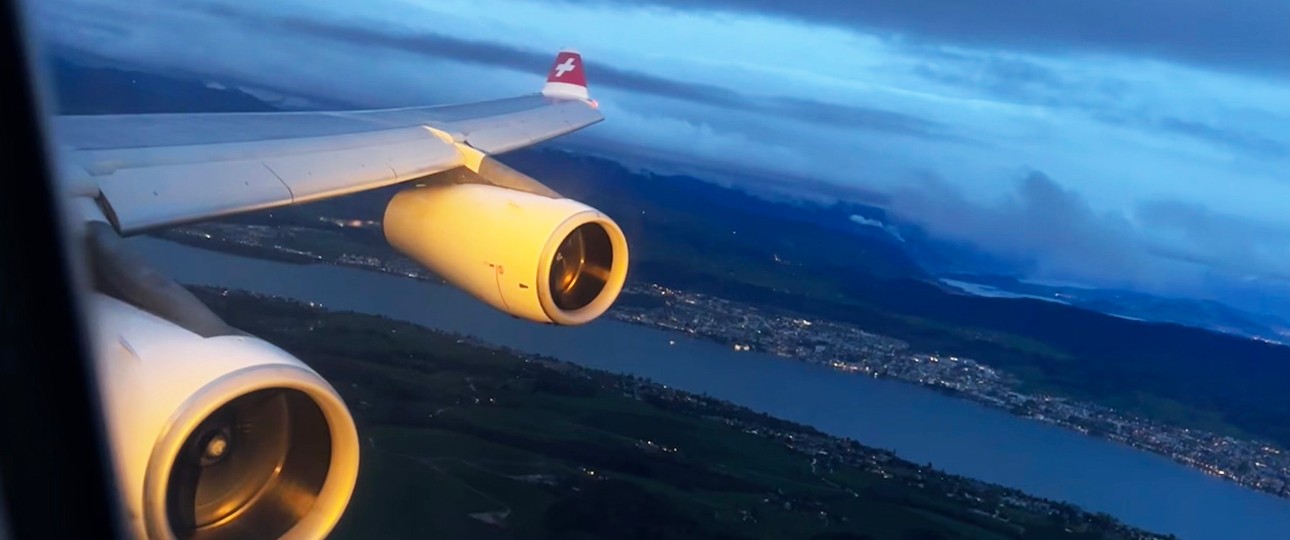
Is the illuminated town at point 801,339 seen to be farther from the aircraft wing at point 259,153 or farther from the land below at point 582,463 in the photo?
the aircraft wing at point 259,153

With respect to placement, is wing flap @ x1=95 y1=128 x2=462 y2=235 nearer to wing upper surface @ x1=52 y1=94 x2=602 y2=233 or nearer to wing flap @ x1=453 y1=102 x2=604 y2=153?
wing upper surface @ x1=52 y1=94 x2=602 y2=233

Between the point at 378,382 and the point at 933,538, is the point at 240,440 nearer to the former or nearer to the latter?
the point at 378,382

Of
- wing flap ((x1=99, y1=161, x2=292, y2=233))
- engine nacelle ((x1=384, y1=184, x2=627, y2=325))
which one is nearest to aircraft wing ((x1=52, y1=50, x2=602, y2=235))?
wing flap ((x1=99, y1=161, x2=292, y2=233))

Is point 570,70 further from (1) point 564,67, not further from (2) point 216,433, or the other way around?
(2) point 216,433

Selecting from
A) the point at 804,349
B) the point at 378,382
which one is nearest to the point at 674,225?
the point at 804,349

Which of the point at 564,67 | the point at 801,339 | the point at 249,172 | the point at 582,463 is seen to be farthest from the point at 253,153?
the point at 801,339

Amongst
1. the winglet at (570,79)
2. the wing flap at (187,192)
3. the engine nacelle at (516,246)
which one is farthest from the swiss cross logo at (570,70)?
the wing flap at (187,192)

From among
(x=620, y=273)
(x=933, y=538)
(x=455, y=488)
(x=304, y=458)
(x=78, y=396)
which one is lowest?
(x=455, y=488)
